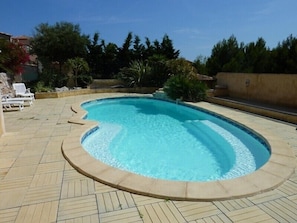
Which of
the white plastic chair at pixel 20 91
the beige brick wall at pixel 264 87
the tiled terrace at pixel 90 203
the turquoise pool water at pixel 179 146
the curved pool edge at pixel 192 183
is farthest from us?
the white plastic chair at pixel 20 91

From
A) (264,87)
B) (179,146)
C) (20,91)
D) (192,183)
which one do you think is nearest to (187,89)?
(264,87)

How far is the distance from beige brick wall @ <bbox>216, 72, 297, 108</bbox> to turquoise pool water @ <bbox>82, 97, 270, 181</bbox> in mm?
3294

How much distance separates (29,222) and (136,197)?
1.26m

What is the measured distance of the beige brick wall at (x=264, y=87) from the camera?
29.8 feet

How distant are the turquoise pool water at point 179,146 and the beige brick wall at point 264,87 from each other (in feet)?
10.8

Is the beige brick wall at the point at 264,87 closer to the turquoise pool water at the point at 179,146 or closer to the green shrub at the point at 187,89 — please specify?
the green shrub at the point at 187,89

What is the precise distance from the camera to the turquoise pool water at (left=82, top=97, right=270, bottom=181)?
4727 mm

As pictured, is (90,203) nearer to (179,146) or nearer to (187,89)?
(179,146)

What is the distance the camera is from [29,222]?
2438 mm

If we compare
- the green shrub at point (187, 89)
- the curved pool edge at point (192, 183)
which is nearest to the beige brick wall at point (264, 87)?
the green shrub at point (187, 89)

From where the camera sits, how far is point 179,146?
6199mm

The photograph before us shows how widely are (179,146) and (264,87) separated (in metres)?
6.52

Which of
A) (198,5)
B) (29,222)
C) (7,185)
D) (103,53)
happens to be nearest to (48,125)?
(7,185)

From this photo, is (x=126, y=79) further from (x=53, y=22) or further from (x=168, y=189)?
(x=168, y=189)
